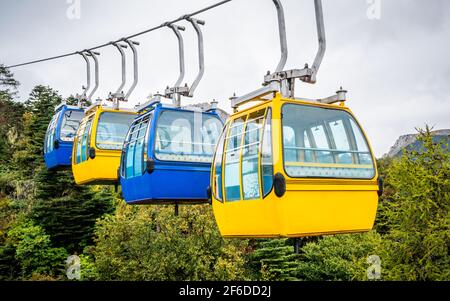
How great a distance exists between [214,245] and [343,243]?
38.1 ft

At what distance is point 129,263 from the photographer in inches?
1041

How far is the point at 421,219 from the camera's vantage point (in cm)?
2077

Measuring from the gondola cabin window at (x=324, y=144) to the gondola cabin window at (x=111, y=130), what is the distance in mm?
4724

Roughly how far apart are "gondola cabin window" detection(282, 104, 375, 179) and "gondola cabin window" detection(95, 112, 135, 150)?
4724mm

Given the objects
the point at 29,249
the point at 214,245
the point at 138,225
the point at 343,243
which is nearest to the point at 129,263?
the point at 138,225

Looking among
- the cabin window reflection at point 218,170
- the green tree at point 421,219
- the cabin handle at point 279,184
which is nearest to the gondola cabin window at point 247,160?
the cabin window reflection at point 218,170

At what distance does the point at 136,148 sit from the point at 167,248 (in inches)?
769

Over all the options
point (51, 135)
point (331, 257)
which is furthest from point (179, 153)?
point (331, 257)

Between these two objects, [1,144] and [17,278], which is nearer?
[17,278]

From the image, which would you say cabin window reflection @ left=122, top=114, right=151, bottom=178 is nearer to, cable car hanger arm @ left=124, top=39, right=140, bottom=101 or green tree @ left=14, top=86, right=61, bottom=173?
cable car hanger arm @ left=124, top=39, right=140, bottom=101

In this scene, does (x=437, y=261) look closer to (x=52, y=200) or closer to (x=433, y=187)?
(x=433, y=187)

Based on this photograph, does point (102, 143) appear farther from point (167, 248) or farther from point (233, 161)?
point (167, 248)

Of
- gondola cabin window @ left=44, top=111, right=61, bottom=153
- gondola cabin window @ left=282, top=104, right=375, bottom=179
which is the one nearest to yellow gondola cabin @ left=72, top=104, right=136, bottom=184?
gondola cabin window @ left=44, top=111, right=61, bottom=153

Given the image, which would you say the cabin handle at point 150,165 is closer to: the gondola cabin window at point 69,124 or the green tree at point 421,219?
the gondola cabin window at point 69,124
